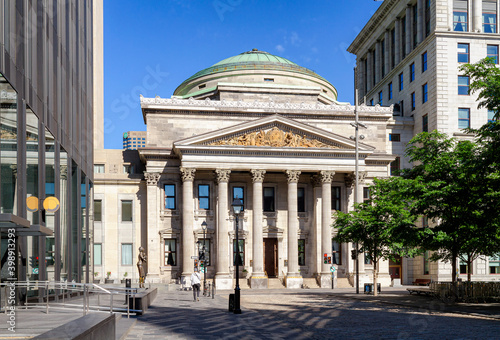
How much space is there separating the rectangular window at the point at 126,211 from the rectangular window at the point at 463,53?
1508 inches

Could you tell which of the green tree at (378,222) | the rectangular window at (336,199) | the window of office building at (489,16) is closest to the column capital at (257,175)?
the rectangular window at (336,199)

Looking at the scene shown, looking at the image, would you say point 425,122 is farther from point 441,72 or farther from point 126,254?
point 126,254

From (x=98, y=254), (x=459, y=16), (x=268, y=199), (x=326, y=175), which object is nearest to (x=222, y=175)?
(x=268, y=199)

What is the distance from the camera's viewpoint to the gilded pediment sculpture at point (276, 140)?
5688 centimetres

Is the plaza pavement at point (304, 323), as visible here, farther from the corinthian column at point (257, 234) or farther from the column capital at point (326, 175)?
the column capital at point (326, 175)

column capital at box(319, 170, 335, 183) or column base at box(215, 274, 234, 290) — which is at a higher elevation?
column capital at box(319, 170, 335, 183)

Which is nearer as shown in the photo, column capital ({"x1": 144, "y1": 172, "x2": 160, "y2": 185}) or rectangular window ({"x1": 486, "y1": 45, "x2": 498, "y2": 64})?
column capital ({"x1": 144, "y1": 172, "x2": 160, "y2": 185})

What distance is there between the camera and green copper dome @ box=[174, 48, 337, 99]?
71688 mm

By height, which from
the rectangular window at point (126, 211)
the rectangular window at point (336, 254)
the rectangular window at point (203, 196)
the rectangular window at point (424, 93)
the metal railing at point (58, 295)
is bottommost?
the rectangular window at point (336, 254)

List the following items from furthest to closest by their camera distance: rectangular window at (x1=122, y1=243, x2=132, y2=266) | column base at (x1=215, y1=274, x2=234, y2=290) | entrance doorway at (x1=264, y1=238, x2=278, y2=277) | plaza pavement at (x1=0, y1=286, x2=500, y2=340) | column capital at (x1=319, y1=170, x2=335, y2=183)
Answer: entrance doorway at (x1=264, y1=238, x2=278, y2=277) → rectangular window at (x1=122, y1=243, x2=132, y2=266) → column capital at (x1=319, y1=170, x2=335, y2=183) → column base at (x1=215, y1=274, x2=234, y2=290) → plaza pavement at (x1=0, y1=286, x2=500, y2=340)

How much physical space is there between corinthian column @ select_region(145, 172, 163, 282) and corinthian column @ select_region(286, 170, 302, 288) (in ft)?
42.0

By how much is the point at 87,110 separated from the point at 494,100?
2756 cm

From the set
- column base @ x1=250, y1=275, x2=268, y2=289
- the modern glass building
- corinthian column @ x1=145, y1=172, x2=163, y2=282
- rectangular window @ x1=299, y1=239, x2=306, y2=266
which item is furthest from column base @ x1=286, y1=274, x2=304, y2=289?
the modern glass building

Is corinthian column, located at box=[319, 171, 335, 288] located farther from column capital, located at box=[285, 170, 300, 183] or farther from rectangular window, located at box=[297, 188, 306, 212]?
rectangular window, located at box=[297, 188, 306, 212]
